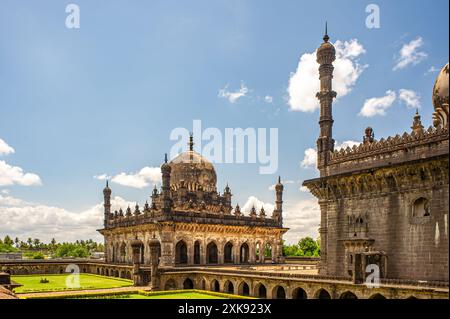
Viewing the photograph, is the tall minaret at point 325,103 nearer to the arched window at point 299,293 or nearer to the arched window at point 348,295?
the arched window at point 299,293

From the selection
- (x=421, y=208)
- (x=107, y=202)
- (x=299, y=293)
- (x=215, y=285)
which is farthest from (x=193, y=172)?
(x=421, y=208)

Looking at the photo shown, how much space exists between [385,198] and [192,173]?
1129 inches

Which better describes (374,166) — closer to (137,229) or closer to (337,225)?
(337,225)

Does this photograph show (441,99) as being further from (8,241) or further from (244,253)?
(8,241)

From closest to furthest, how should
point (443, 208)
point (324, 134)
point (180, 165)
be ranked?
point (443, 208)
point (324, 134)
point (180, 165)

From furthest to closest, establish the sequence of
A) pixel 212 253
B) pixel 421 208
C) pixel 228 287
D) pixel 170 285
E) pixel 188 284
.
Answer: pixel 212 253 → pixel 188 284 → pixel 170 285 → pixel 228 287 → pixel 421 208

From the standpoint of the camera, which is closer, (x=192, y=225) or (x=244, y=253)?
(x=192, y=225)

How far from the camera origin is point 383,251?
76.7ft

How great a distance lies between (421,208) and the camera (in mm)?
22156

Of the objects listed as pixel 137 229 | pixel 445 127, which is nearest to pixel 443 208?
pixel 445 127

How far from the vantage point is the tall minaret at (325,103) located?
28.0 metres

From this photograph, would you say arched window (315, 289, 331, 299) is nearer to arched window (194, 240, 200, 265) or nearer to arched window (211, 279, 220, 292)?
arched window (211, 279, 220, 292)
